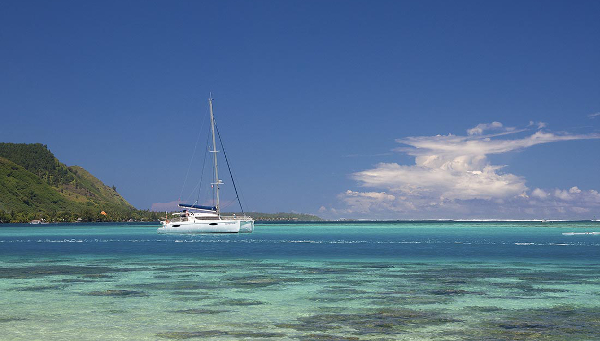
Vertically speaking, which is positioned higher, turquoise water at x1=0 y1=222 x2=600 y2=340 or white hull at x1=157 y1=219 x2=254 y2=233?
white hull at x1=157 y1=219 x2=254 y2=233

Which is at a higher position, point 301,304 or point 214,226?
point 214,226

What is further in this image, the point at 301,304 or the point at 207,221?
the point at 207,221

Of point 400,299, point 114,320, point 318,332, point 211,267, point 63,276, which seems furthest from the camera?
point 211,267

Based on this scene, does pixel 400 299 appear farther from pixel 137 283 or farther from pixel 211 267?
pixel 211 267

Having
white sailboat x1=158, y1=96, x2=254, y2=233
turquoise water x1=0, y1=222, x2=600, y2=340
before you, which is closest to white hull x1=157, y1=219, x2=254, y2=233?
white sailboat x1=158, y1=96, x2=254, y2=233

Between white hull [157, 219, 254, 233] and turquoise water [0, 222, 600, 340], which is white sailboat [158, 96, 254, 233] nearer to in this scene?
white hull [157, 219, 254, 233]

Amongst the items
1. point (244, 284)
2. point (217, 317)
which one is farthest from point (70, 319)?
point (244, 284)

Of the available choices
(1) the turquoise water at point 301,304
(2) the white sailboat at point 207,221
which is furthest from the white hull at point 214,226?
(1) the turquoise water at point 301,304

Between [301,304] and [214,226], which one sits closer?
[301,304]

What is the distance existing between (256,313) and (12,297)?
1272cm

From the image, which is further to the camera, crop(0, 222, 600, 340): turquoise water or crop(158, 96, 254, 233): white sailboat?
crop(158, 96, 254, 233): white sailboat

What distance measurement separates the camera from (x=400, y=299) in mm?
25906

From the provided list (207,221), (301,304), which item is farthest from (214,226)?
(301,304)

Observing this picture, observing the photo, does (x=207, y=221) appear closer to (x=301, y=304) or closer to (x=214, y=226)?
(x=214, y=226)
